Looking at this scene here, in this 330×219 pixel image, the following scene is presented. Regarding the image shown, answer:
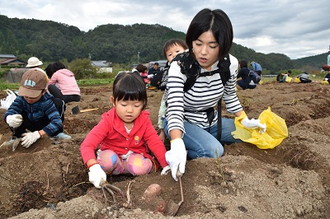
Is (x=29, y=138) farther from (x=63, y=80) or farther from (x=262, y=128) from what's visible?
(x=63, y=80)

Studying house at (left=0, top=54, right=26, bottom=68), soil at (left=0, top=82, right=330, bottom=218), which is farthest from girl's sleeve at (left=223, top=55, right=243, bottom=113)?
house at (left=0, top=54, right=26, bottom=68)

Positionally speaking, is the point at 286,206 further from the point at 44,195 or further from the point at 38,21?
the point at 38,21

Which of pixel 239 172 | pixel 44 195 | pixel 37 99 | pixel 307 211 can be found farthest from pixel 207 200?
A: pixel 37 99

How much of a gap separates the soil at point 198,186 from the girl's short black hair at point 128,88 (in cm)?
Result: 56

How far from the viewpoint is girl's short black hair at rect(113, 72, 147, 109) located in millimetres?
2121

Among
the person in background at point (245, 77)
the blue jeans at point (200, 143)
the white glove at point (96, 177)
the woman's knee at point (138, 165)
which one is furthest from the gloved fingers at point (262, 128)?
the person in background at point (245, 77)

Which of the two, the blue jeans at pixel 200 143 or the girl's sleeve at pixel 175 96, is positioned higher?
the girl's sleeve at pixel 175 96

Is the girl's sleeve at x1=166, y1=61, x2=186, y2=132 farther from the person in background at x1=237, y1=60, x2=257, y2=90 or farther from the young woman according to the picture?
the person in background at x1=237, y1=60, x2=257, y2=90

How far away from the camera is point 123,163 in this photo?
7.79ft

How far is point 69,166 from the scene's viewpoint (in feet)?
8.34

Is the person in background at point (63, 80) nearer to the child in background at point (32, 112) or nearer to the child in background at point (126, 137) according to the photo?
the child in background at point (32, 112)

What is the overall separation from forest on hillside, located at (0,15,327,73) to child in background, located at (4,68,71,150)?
43.9 meters

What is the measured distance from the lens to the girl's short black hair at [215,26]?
84.2 inches

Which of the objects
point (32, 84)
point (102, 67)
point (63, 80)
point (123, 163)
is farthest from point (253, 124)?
point (102, 67)
